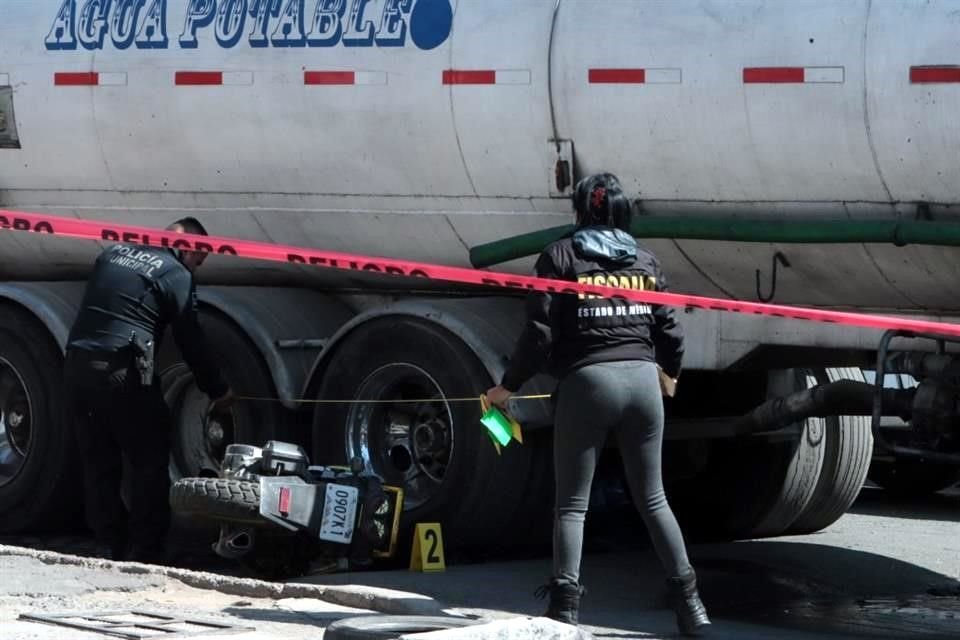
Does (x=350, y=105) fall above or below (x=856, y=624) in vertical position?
above

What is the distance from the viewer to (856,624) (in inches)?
300

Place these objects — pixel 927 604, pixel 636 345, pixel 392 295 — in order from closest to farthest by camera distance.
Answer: pixel 636 345, pixel 927 604, pixel 392 295

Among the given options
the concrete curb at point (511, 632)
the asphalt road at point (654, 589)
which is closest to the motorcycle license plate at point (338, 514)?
the asphalt road at point (654, 589)

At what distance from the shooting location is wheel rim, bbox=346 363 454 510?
8.80 m

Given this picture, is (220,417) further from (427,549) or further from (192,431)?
(427,549)

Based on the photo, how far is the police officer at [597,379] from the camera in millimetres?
6637

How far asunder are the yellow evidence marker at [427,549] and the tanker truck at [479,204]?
210 mm

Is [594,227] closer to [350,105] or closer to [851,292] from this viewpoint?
[851,292]

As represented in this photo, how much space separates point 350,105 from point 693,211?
167cm

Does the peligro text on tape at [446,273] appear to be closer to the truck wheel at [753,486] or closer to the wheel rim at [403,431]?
the wheel rim at [403,431]

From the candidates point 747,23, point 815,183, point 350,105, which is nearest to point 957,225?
point 815,183

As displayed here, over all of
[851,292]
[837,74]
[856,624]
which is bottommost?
[856,624]

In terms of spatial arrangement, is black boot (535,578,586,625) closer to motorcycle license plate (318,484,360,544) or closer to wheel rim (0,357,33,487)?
→ motorcycle license plate (318,484,360,544)

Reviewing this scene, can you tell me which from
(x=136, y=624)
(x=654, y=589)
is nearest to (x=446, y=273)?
(x=136, y=624)
